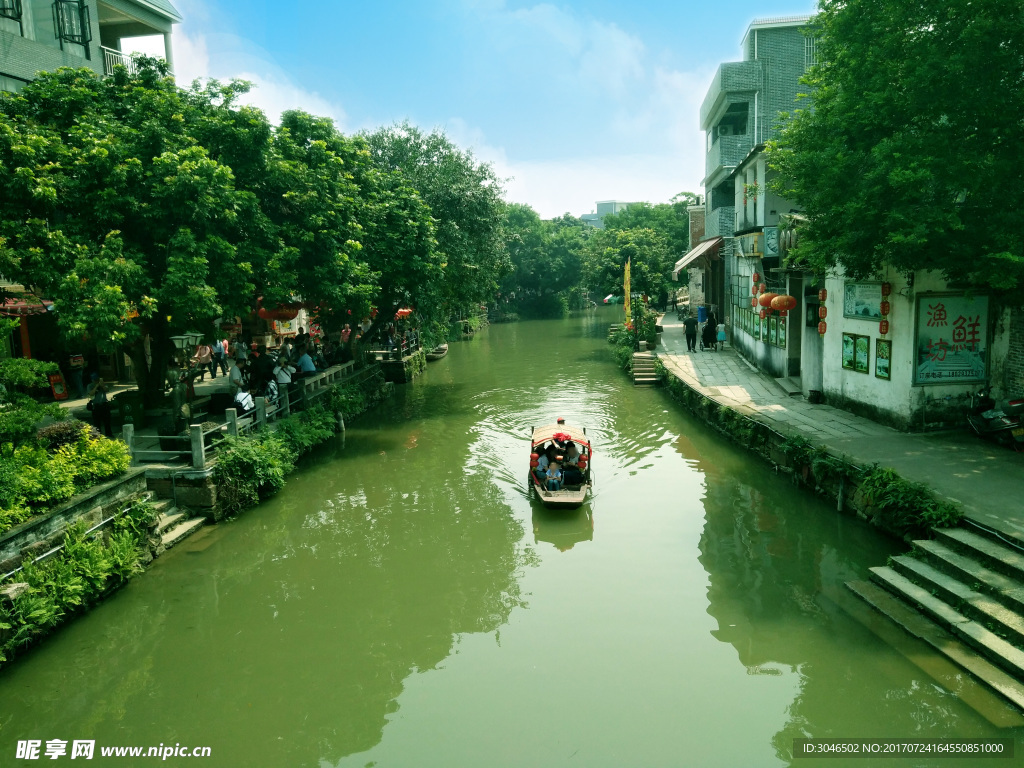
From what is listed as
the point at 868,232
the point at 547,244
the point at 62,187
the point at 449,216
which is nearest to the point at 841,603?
the point at 868,232

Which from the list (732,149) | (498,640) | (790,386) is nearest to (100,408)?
(498,640)

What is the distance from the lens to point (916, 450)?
12.6 m

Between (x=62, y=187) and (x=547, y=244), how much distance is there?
52.1 metres

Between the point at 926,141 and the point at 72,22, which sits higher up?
the point at 72,22

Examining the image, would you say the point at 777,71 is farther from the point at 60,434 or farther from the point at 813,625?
the point at 60,434

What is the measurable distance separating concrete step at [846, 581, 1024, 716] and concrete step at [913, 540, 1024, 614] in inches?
27.1

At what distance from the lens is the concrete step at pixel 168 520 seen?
39.3 ft

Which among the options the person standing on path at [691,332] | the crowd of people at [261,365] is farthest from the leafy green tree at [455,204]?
the person standing on path at [691,332]

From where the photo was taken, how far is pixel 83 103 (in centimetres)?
1450

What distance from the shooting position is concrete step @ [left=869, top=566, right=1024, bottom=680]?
23.8 ft

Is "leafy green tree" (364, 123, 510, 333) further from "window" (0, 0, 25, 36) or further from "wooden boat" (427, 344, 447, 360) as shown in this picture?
"window" (0, 0, 25, 36)

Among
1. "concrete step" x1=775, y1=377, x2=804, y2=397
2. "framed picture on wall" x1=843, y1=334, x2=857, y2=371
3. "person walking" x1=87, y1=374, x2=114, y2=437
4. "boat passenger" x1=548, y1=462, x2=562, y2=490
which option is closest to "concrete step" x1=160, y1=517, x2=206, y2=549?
"person walking" x1=87, y1=374, x2=114, y2=437

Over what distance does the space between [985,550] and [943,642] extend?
1.50m

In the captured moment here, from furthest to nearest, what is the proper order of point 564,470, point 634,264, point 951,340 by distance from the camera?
point 634,264, point 951,340, point 564,470
